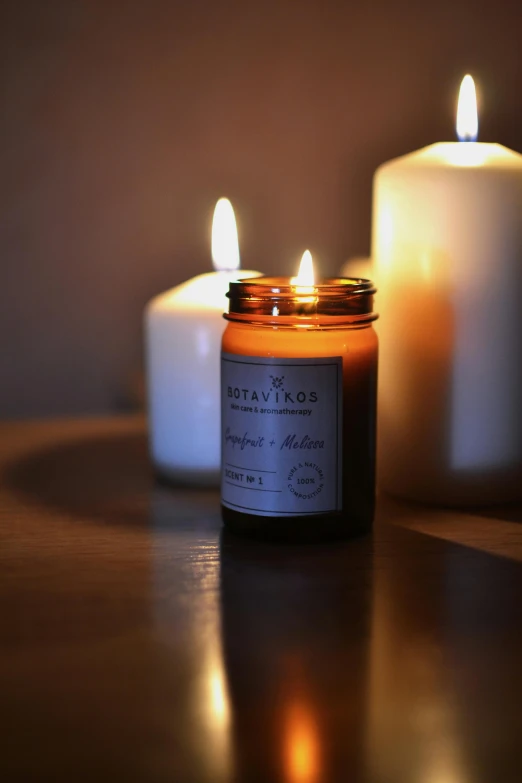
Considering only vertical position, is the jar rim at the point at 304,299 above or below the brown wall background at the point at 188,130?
below

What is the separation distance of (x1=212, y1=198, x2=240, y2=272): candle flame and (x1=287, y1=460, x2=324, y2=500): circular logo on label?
0.21 meters

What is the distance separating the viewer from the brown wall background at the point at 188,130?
2.70 ft

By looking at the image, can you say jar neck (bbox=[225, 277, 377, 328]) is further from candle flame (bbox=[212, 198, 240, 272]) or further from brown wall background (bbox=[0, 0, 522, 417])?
brown wall background (bbox=[0, 0, 522, 417])

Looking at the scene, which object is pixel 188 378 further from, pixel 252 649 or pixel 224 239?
pixel 252 649

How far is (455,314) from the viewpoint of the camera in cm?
56

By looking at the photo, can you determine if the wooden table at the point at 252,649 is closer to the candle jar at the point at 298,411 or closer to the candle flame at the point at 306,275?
the candle jar at the point at 298,411

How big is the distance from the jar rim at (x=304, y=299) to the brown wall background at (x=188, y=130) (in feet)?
1.16

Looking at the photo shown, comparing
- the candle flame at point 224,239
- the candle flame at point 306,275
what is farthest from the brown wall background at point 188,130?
the candle flame at point 306,275

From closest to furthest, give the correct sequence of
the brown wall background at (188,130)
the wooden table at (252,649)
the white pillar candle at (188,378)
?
the wooden table at (252,649), the white pillar candle at (188,378), the brown wall background at (188,130)

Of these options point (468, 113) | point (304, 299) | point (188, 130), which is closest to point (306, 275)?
point (304, 299)

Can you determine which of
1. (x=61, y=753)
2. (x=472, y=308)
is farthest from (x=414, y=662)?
(x=472, y=308)

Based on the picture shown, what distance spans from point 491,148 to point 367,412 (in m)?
0.19

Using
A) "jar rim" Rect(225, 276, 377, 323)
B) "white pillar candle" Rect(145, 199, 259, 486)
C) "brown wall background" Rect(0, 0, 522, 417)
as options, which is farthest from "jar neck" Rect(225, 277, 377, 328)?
"brown wall background" Rect(0, 0, 522, 417)

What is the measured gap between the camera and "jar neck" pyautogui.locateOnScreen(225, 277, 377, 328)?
0.50m
